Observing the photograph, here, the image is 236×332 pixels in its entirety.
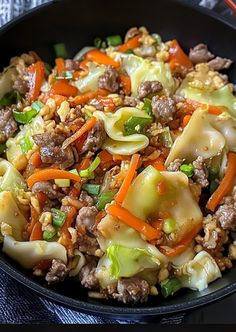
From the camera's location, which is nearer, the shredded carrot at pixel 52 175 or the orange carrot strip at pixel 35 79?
the shredded carrot at pixel 52 175

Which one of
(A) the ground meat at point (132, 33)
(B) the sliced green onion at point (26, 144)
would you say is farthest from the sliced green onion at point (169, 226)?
(A) the ground meat at point (132, 33)

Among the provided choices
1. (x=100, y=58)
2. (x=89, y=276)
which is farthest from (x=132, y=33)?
(x=89, y=276)

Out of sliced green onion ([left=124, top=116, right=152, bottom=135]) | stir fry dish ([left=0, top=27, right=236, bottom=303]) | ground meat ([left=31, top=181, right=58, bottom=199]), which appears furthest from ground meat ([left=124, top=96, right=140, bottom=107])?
ground meat ([left=31, top=181, right=58, bottom=199])

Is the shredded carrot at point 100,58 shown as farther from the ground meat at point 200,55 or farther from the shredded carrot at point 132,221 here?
the shredded carrot at point 132,221

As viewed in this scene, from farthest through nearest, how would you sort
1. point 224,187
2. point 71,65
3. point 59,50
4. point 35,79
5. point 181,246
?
point 59,50
point 71,65
point 35,79
point 224,187
point 181,246

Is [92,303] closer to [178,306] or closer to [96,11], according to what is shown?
[178,306]

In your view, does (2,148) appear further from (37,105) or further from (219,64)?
(219,64)

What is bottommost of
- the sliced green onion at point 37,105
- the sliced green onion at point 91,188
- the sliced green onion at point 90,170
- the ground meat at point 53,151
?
the sliced green onion at point 91,188
